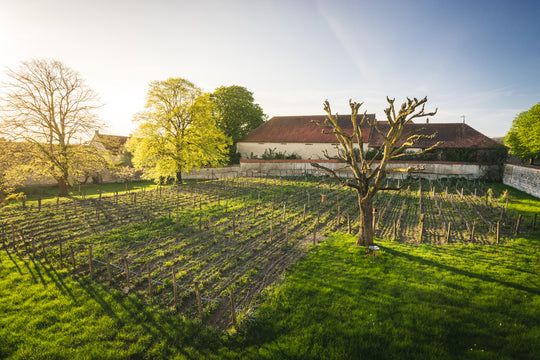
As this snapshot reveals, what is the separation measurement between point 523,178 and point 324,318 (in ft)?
95.9

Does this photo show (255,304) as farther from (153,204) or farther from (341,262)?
(153,204)

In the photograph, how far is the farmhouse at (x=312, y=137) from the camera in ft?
111

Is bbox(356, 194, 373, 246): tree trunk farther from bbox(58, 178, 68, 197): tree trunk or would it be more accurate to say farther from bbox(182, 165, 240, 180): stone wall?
bbox(182, 165, 240, 180): stone wall

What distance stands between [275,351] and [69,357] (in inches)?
182

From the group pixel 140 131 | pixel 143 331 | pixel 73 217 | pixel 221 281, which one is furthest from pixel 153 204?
pixel 143 331

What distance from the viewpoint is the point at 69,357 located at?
5402 mm

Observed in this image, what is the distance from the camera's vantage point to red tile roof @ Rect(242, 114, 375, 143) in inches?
1512

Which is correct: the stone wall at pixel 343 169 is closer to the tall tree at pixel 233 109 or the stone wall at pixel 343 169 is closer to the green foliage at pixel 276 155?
the green foliage at pixel 276 155

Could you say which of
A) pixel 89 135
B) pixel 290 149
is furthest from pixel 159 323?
pixel 290 149

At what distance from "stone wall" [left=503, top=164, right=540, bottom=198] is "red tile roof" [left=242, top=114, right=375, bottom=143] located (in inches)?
653

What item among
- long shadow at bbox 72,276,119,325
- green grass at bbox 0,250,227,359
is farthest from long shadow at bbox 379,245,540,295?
long shadow at bbox 72,276,119,325

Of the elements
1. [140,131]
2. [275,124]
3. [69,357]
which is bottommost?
[69,357]

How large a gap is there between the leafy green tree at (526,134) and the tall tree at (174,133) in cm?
3745

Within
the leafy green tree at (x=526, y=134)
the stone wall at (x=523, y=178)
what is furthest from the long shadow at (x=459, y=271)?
the leafy green tree at (x=526, y=134)
